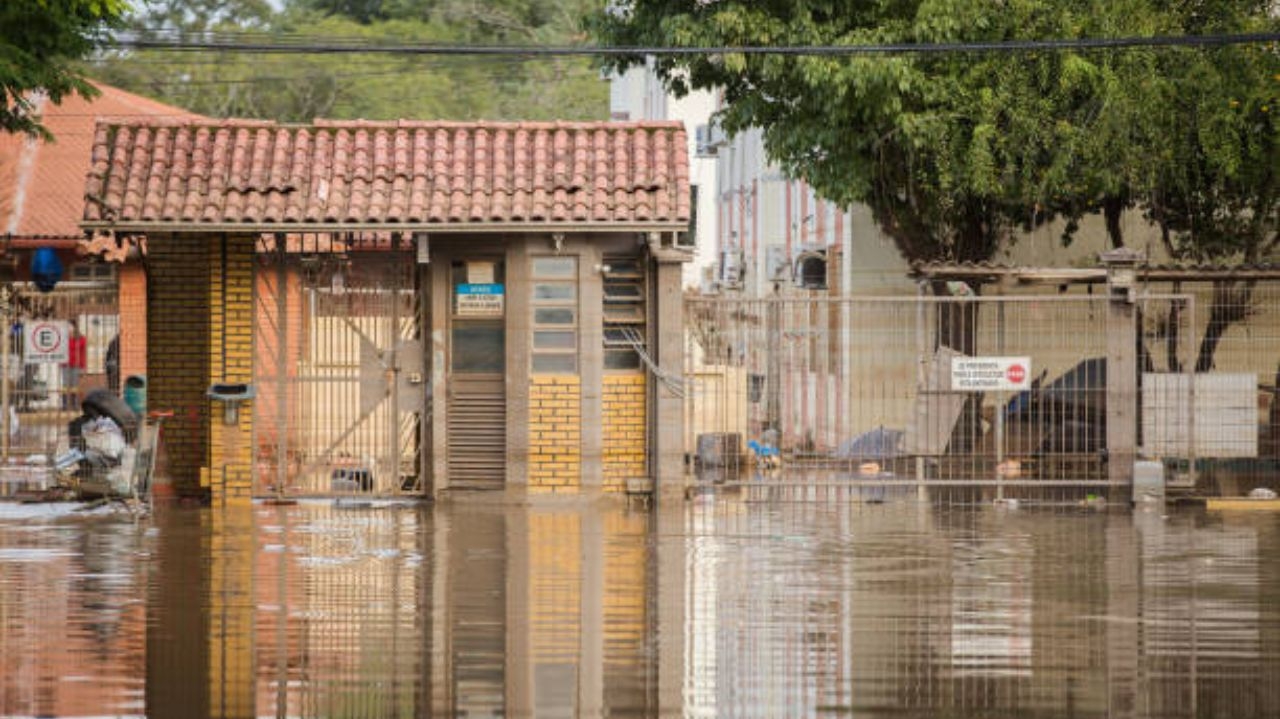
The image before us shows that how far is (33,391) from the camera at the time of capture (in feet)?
82.3

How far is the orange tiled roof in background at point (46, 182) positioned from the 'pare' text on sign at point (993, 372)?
1772cm

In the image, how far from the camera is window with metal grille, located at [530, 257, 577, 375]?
73.3 feet

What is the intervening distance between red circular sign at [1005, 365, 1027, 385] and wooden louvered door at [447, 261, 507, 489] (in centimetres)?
525

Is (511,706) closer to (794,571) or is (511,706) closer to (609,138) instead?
(794,571)

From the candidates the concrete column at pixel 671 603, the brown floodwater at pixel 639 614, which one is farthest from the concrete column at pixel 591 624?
the concrete column at pixel 671 603

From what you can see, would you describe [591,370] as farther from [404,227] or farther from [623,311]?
[404,227]

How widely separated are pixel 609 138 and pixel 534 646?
1100 cm

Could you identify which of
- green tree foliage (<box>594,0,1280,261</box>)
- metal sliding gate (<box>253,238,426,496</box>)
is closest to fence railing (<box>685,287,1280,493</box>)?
green tree foliage (<box>594,0,1280,261</box>)

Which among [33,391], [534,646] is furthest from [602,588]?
[33,391]

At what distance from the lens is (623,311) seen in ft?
74.1

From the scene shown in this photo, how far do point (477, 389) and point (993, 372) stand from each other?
534 centimetres

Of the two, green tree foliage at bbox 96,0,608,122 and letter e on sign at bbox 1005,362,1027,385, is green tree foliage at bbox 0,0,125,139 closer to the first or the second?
letter e on sign at bbox 1005,362,1027,385

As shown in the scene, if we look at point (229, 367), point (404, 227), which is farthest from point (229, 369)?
point (404, 227)

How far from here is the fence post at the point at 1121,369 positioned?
22.6m
